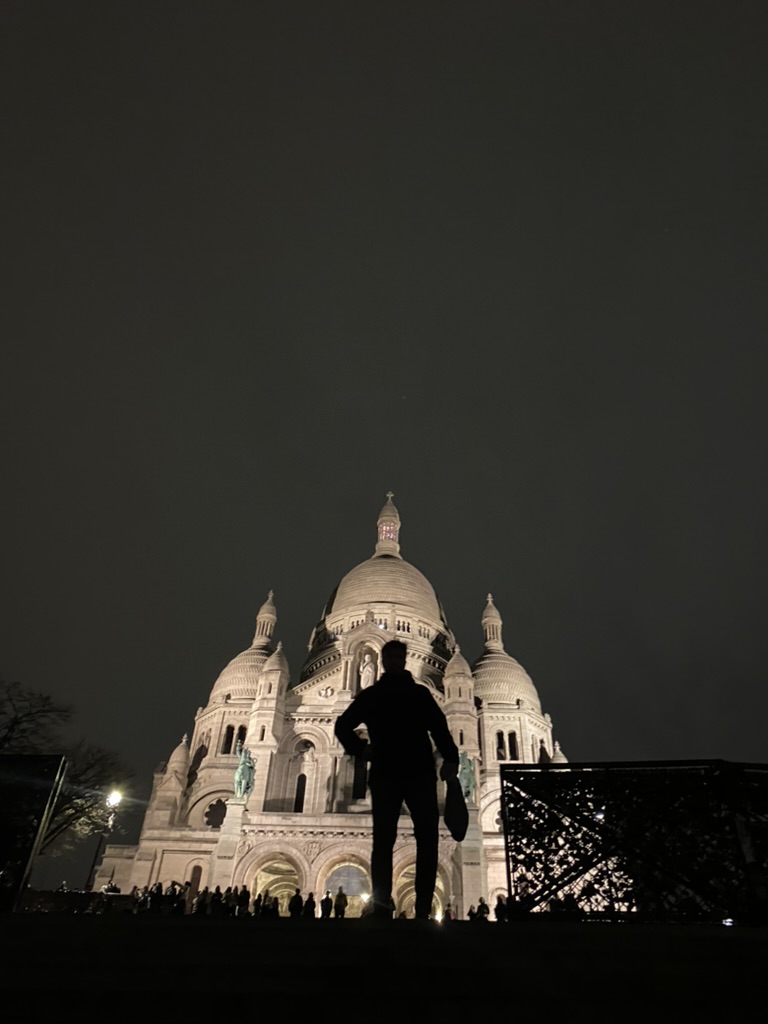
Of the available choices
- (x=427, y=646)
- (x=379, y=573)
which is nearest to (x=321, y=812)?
(x=427, y=646)

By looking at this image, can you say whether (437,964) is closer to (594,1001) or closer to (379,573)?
(594,1001)

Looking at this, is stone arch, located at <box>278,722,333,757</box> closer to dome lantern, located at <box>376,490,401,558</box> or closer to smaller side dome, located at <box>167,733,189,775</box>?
smaller side dome, located at <box>167,733,189,775</box>

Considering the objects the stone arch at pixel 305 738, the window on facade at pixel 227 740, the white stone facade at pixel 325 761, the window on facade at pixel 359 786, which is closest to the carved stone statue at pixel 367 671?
the white stone facade at pixel 325 761

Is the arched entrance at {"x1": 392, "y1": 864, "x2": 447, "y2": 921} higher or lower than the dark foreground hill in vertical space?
higher

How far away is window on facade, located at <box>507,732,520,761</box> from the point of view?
47.8 m

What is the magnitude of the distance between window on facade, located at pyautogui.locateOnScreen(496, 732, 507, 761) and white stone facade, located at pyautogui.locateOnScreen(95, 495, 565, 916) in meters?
0.14

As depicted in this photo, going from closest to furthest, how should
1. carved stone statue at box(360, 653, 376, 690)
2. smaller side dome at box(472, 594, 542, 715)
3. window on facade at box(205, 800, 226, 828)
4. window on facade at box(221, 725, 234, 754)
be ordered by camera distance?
1. carved stone statue at box(360, 653, 376, 690)
2. window on facade at box(205, 800, 226, 828)
3. window on facade at box(221, 725, 234, 754)
4. smaller side dome at box(472, 594, 542, 715)

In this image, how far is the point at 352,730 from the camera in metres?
7.16

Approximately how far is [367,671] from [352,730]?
3667cm

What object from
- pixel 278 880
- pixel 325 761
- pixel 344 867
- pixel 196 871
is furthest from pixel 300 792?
pixel 196 871

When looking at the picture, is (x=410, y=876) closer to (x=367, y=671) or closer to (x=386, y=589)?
(x=367, y=671)

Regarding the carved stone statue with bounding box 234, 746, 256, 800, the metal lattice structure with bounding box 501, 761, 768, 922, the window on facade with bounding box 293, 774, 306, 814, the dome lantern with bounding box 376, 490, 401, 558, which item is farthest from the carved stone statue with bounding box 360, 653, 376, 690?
A: the metal lattice structure with bounding box 501, 761, 768, 922

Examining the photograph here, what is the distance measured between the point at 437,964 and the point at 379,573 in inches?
2111

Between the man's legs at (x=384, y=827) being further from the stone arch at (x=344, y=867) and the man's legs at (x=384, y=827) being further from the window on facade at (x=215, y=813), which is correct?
the window on facade at (x=215, y=813)
